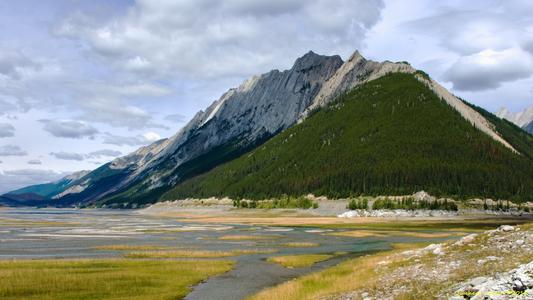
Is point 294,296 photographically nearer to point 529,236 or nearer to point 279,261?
point 529,236

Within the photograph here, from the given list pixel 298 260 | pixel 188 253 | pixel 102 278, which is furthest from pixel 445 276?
pixel 188 253

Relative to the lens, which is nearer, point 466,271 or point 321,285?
point 466,271

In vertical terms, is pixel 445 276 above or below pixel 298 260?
above

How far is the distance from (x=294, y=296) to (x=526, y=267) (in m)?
19.9

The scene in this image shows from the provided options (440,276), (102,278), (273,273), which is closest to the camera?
(440,276)

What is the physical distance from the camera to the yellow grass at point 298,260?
6162cm

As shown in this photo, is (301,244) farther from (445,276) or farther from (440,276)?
(445,276)

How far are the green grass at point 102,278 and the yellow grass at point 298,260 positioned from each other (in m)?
7.54

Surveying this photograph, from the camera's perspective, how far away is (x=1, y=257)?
67750 millimetres

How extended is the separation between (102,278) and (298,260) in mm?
27232

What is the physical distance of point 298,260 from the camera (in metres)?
64.7

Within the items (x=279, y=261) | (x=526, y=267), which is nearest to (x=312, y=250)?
(x=279, y=261)

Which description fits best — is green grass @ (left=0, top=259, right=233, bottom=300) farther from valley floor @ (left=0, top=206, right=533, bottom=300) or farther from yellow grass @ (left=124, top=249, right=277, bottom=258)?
yellow grass @ (left=124, top=249, right=277, bottom=258)

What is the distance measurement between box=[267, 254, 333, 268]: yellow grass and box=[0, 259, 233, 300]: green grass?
754 cm
